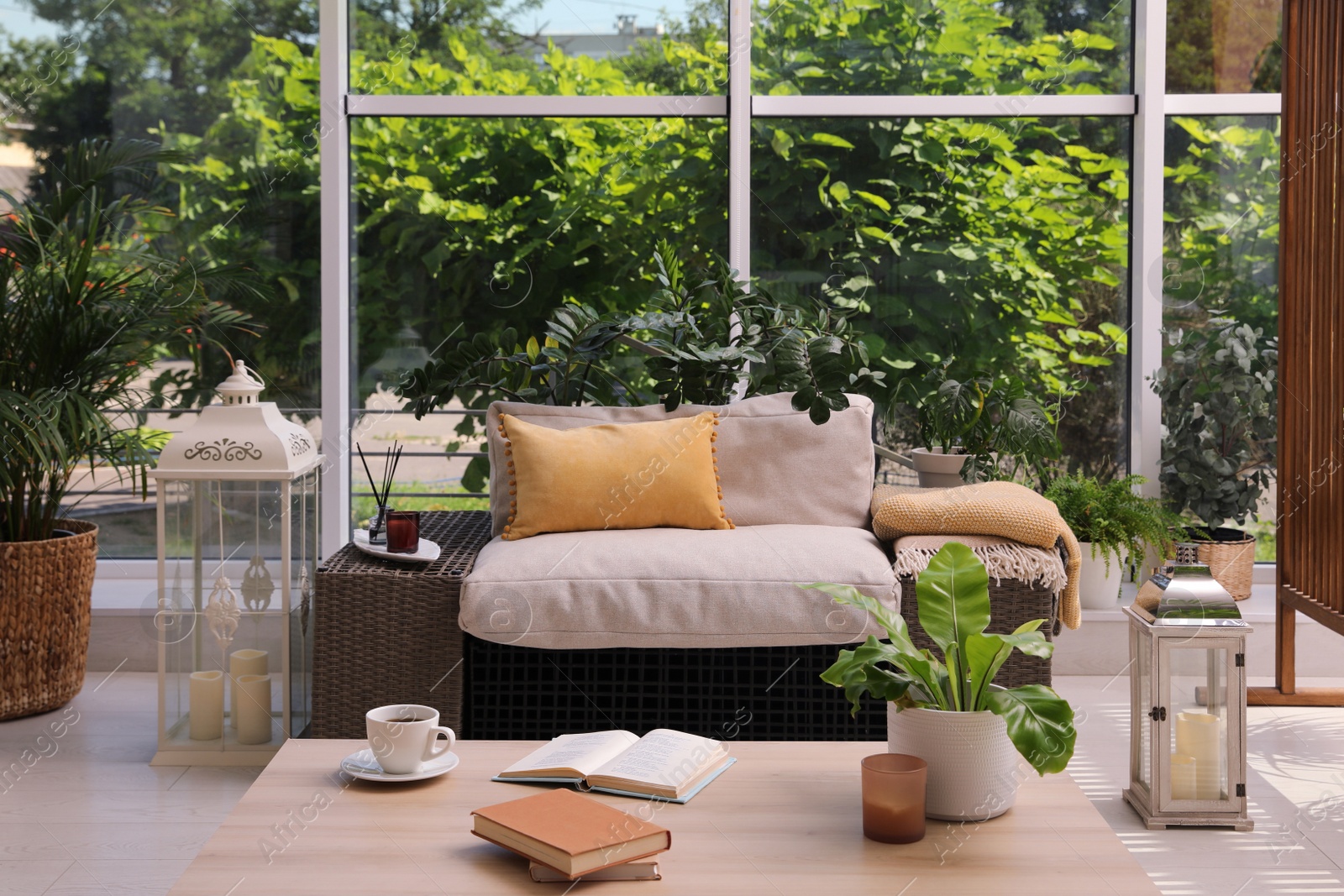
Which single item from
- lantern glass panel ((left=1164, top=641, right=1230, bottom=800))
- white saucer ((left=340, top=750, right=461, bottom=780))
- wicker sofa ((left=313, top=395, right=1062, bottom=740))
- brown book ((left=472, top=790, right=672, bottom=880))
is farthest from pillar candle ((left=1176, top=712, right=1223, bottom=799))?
white saucer ((left=340, top=750, right=461, bottom=780))

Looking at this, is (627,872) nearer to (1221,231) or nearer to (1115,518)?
(1115,518)

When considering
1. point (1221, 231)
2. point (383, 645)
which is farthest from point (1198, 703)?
point (1221, 231)

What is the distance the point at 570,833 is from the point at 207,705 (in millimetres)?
1694

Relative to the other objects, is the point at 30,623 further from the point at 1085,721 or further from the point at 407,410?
the point at 1085,721

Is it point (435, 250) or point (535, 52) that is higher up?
point (535, 52)

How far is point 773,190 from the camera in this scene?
3910 millimetres

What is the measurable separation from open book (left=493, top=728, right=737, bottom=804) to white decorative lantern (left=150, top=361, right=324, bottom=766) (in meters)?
1.25

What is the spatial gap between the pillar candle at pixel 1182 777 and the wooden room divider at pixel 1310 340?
0.90m

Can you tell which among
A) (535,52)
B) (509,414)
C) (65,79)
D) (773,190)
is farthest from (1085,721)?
(65,79)

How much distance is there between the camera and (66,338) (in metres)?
3.00

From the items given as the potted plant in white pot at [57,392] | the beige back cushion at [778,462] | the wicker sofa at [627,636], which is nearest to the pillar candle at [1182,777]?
the wicker sofa at [627,636]

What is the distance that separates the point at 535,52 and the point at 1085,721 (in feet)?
8.75

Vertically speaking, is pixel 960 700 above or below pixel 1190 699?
above

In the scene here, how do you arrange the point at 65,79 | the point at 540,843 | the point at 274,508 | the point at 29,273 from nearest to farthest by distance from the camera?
the point at 540,843 → the point at 274,508 → the point at 29,273 → the point at 65,79
